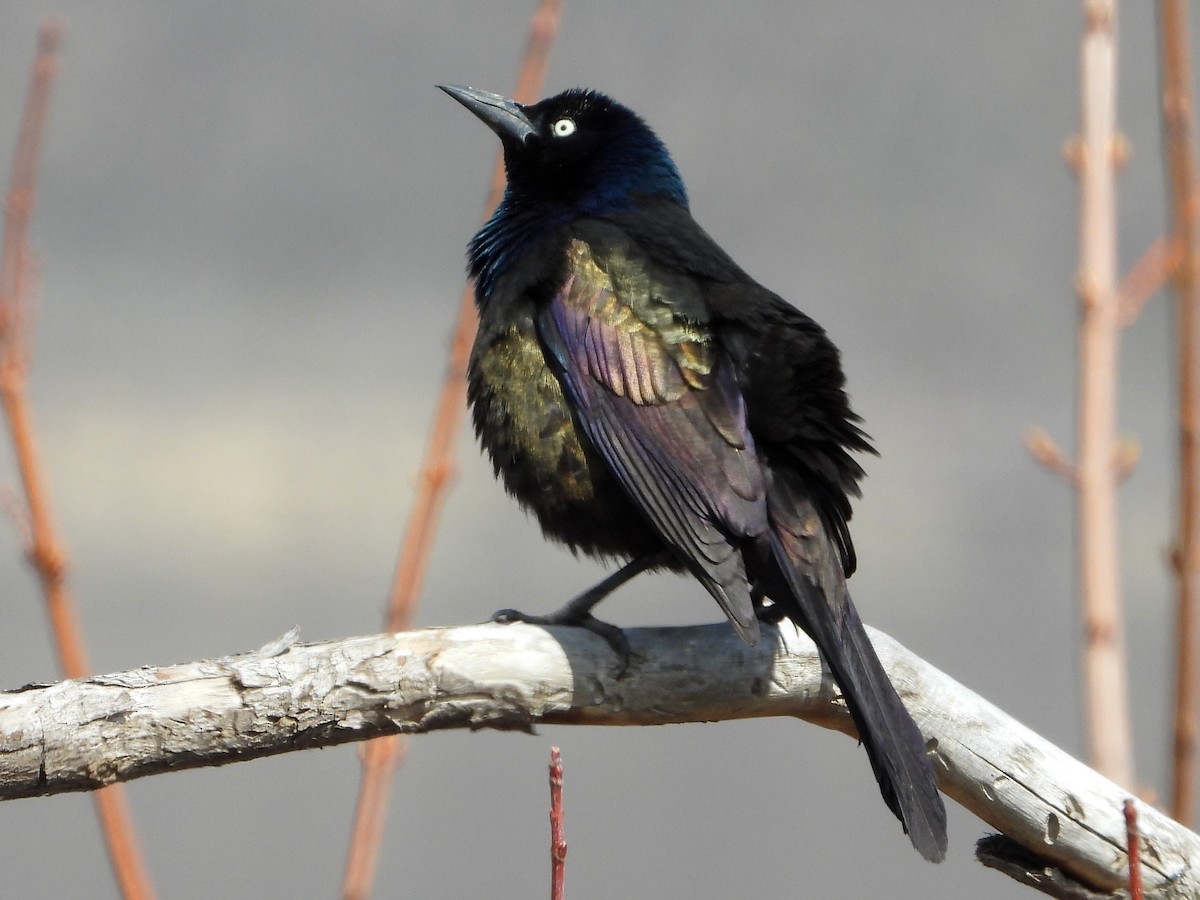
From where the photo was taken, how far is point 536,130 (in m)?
3.54

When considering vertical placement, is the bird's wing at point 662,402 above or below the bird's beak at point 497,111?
below

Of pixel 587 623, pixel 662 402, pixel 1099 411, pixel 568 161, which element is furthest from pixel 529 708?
pixel 568 161

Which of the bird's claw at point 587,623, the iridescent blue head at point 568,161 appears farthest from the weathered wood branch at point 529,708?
the iridescent blue head at point 568,161

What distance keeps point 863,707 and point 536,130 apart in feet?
6.20

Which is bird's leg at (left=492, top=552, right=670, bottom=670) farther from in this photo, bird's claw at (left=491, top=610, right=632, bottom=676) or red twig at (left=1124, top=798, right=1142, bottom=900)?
red twig at (left=1124, top=798, right=1142, bottom=900)

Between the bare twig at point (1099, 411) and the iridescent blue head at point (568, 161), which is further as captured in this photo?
the iridescent blue head at point (568, 161)

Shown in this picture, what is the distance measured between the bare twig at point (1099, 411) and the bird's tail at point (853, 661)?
0.62 meters

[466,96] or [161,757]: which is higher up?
[466,96]

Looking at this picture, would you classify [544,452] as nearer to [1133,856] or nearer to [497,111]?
[497,111]

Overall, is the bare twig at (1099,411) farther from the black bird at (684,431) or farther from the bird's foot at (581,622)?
the bird's foot at (581,622)

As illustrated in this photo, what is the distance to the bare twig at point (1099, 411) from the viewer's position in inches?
108

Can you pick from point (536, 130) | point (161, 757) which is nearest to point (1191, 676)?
point (161, 757)

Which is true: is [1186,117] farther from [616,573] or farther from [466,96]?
[466,96]

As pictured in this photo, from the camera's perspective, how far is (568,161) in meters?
3.50
